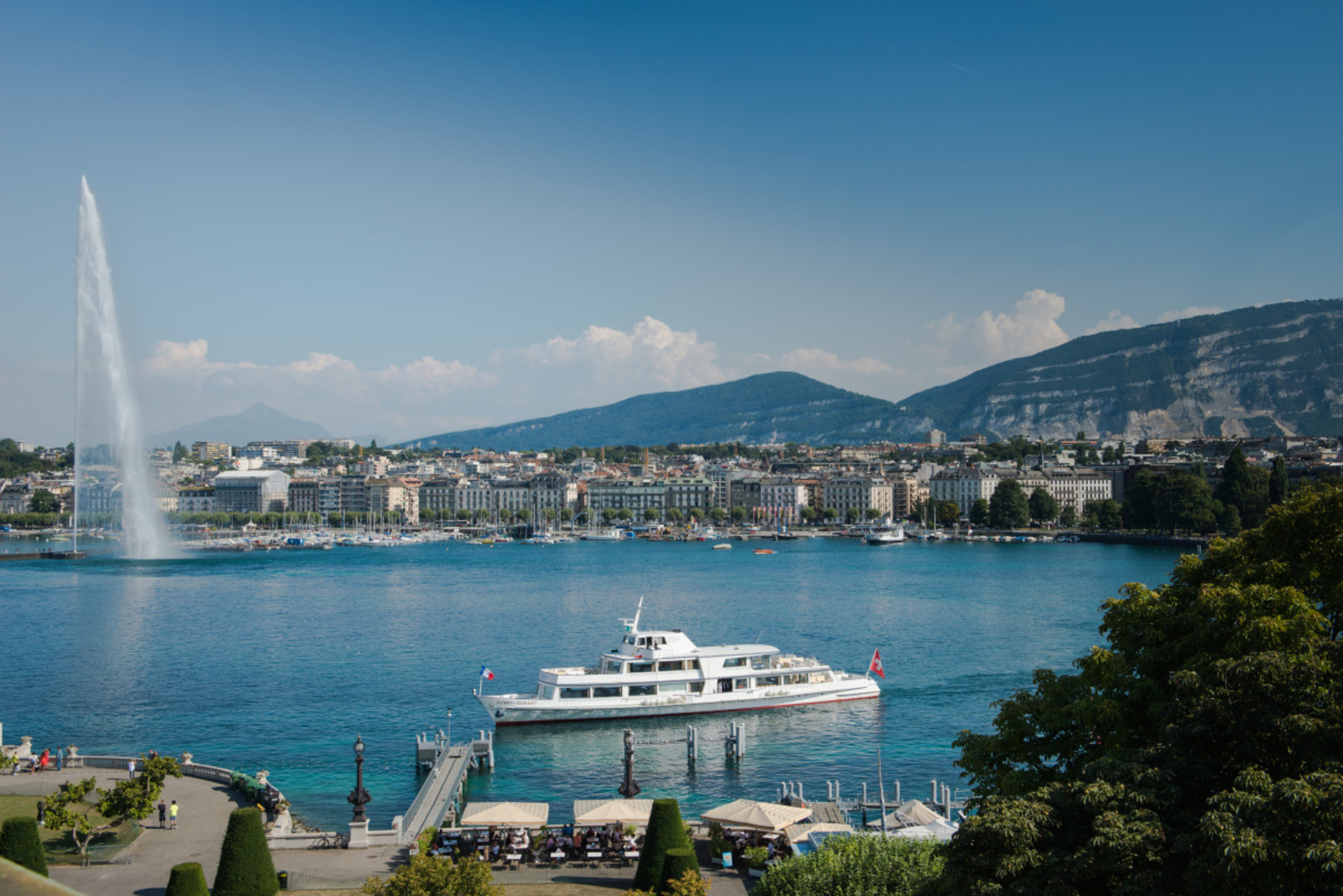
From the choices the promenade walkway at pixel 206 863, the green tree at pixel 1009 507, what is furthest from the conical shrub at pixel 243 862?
the green tree at pixel 1009 507

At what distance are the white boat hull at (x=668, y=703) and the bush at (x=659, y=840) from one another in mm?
17278

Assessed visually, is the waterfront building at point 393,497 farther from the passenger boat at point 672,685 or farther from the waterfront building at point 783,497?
the passenger boat at point 672,685

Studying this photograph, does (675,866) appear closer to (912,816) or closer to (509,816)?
(509,816)

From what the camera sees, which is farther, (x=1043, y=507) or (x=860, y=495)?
(x=860, y=495)

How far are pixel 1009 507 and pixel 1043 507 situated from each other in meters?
3.92

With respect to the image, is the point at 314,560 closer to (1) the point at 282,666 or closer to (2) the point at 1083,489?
(1) the point at 282,666

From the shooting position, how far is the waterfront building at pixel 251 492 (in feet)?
609

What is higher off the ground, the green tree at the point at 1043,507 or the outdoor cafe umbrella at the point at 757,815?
the green tree at the point at 1043,507

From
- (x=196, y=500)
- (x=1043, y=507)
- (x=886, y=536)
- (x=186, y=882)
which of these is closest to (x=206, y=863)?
(x=186, y=882)

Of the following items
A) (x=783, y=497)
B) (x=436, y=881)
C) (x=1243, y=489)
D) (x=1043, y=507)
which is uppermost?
(x=1243, y=489)

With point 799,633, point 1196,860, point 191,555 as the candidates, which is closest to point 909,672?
point 799,633

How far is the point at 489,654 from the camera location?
4538 cm

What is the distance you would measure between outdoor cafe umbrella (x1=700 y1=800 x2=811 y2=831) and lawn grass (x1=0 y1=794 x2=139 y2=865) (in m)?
9.82

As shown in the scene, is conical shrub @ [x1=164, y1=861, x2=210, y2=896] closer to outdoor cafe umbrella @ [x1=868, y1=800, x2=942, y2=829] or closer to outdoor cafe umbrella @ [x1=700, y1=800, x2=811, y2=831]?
outdoor cafe umbrella @ [x1=700, y1=800, x2=811, y2=831]
